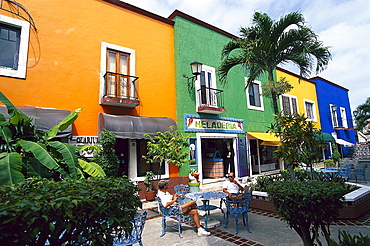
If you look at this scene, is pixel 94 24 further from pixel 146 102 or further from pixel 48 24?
pixel 146 102

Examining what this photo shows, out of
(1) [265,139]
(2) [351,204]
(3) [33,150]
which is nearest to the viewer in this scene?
(3) [33,150]

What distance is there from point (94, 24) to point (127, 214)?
9005 millimetres

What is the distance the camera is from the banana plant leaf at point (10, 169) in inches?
168

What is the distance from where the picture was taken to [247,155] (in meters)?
13.6

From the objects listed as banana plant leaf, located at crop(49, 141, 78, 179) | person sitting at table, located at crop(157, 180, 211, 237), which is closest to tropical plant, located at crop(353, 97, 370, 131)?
person sitting at table, located at crop(157, 180, 211, 237)

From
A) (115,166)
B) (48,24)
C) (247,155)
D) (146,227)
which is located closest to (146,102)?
(115,166)

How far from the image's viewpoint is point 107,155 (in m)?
8.05

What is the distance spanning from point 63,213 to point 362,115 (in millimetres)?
29030

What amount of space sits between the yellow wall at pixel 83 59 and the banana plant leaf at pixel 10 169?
138 inches

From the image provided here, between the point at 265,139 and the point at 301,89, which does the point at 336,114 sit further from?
the point at 265,139

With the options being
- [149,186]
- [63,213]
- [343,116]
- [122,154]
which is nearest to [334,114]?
[343,116]

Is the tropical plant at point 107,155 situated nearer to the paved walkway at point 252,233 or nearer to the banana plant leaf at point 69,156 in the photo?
the banana plant leaf at point 69,156

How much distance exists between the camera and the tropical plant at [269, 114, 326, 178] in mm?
6312

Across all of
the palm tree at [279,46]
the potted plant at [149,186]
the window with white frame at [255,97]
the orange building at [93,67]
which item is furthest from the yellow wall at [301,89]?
the potted plant at [149,186]
